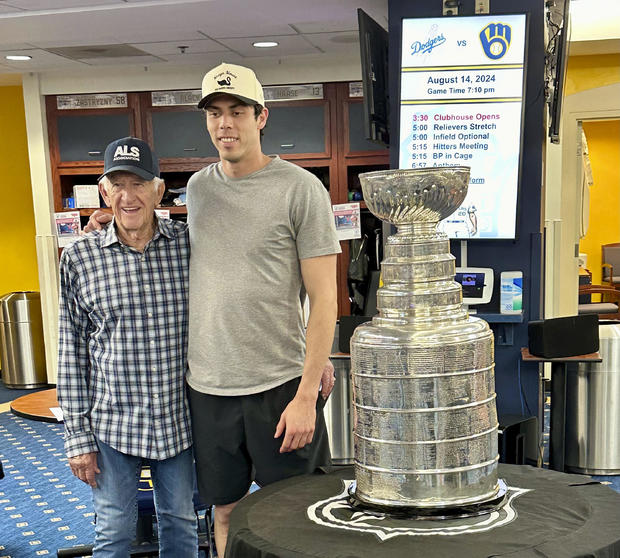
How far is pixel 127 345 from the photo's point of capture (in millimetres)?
2223

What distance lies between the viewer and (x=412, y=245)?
161 centimetres

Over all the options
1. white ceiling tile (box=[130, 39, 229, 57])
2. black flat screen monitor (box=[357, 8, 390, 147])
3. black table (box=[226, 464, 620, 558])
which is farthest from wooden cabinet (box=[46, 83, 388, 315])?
black table (box=[226, 464, 620, 558])

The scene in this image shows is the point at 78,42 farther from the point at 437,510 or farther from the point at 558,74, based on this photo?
the point at 437,510

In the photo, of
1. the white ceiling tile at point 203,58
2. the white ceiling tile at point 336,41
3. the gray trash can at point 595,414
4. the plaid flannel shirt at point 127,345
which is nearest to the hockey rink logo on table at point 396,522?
the plaid flannel shirt at point 127,345

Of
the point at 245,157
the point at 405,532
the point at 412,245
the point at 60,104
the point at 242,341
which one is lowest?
the point at 405,532

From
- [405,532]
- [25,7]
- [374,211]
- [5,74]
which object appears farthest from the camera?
[5,74]

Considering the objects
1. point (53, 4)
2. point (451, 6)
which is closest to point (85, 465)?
point (451, 6)

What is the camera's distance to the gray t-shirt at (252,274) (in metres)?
2.12

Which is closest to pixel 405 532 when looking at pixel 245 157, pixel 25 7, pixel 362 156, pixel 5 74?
pixel 245 157

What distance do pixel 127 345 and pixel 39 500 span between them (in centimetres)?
277

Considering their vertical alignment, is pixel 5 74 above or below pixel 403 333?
above

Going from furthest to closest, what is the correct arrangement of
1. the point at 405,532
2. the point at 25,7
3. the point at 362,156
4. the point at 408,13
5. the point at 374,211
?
the point at 362,156 → the point at 25,7 → the point at 408,13 → the point at 374,211 → the point at 405,532

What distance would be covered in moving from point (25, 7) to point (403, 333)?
4.31 m

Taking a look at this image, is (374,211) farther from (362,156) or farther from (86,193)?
(86,193)
